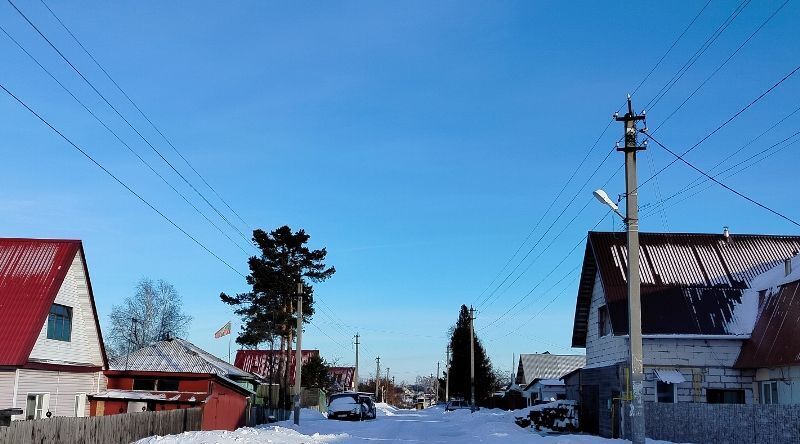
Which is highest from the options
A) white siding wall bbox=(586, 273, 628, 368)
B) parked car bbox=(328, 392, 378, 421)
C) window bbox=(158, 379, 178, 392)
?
white siding wall bbox=(586, 273, 628, 368)

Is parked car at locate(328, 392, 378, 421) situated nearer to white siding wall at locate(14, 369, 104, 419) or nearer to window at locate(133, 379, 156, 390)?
window at locate(133, 379, 156, 390)

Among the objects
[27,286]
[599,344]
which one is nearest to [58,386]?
[27,286]

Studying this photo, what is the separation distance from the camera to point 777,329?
28.9 meters

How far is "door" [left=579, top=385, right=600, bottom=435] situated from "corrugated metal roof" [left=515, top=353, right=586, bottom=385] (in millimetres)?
42144

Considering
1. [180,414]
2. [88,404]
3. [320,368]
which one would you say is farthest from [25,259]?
[320,368]

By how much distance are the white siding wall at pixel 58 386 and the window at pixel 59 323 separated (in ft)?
4.79

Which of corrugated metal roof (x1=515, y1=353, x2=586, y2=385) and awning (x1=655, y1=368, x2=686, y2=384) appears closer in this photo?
awning (x1=655, y1=368, x2=686, y2=384)

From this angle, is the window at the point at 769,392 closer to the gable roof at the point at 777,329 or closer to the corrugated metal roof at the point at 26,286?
the gable roof at the point at 777,329

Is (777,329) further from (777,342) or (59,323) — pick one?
(59,323)

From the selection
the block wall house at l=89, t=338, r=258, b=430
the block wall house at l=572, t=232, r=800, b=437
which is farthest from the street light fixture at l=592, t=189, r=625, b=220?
the block wall house at l=89, t=338, r=258, b=430

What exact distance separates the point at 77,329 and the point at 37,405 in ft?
14.6

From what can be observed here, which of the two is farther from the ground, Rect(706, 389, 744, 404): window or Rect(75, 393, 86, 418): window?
Rect(706, 389, 744, 404): window

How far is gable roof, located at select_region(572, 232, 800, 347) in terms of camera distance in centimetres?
3131

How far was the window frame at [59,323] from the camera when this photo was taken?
1260 inches
